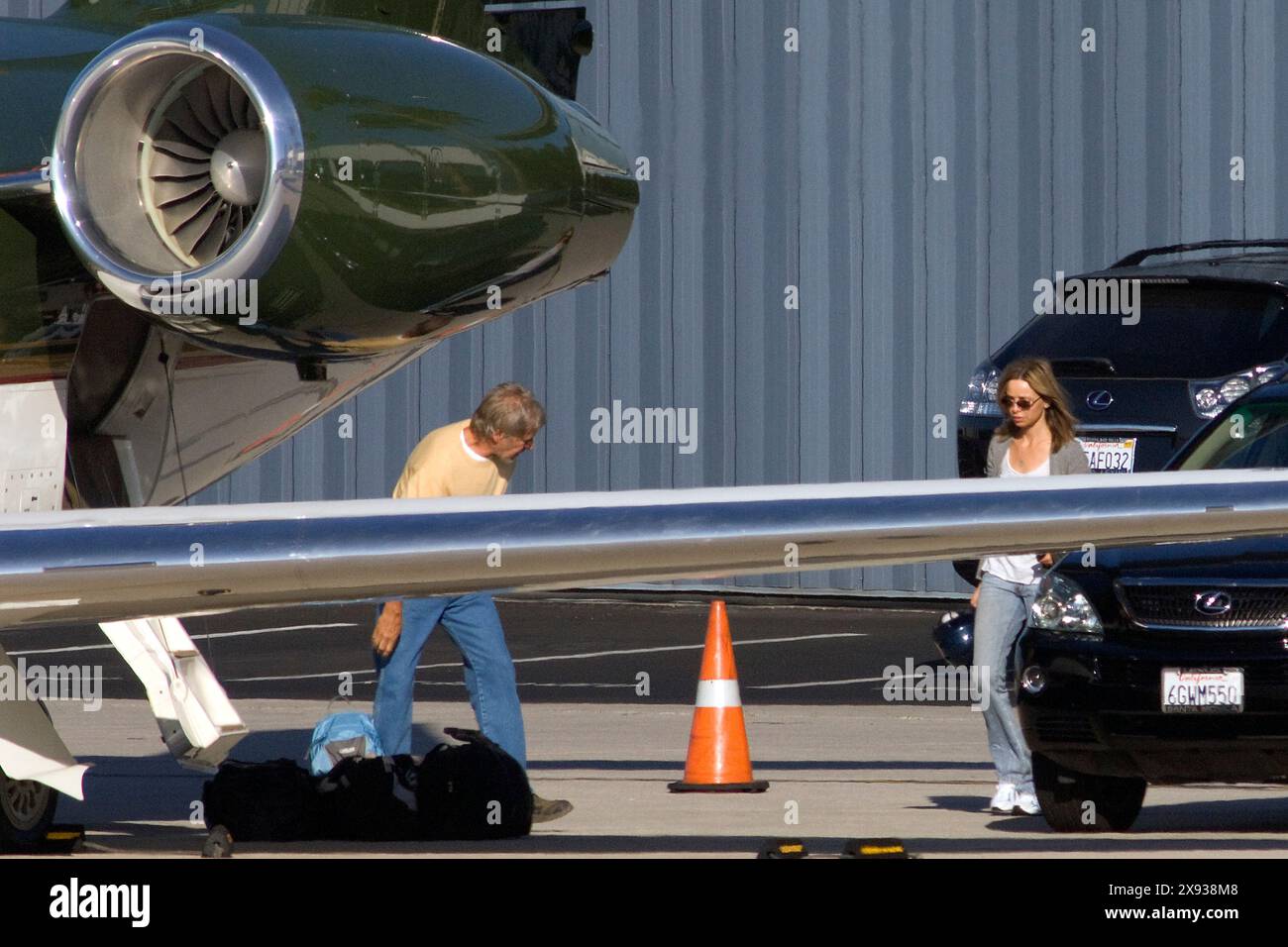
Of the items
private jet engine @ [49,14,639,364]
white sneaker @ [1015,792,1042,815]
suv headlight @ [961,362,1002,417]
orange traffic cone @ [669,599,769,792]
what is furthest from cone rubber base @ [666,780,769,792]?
suv headlight @ [961,362,1002,417]

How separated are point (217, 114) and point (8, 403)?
107cm

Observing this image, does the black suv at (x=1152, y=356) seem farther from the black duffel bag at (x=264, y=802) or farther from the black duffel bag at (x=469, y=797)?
the black duffel bag at (x=264, y=802)

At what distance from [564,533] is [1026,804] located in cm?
354

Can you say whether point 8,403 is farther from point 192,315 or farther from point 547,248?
point 547,248

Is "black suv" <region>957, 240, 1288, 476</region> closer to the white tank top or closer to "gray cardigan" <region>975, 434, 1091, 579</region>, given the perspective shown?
"gray cardigan" <region>975, 434, 1091, 579</region>

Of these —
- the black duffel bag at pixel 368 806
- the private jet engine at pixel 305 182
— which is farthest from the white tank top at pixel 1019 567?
the private jet engine at pixel 305 182

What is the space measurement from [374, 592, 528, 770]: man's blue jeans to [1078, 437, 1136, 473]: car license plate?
4.37 m

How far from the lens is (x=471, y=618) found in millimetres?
8102

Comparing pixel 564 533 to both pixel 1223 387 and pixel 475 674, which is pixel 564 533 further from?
pixel 1223 387

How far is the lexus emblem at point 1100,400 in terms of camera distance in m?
11.6

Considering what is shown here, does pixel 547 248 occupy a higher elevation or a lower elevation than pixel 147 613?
higher

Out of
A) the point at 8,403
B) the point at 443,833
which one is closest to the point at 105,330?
the point at 8,403

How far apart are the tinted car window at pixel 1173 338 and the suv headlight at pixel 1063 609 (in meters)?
4.36
